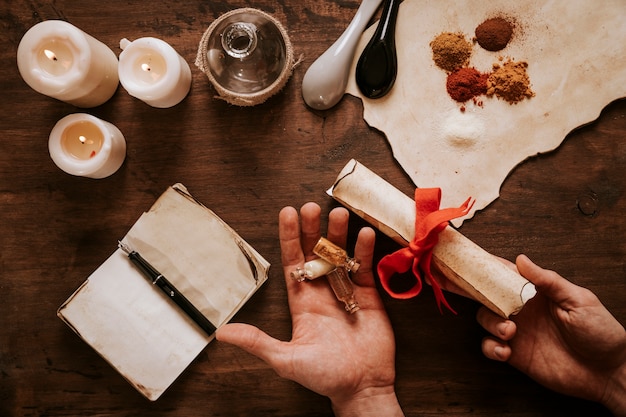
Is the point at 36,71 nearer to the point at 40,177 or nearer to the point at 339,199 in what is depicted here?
the point at 40,177

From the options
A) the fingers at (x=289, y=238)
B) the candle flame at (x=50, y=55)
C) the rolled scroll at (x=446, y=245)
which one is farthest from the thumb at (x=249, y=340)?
the candle flame at (x=50, y=55)

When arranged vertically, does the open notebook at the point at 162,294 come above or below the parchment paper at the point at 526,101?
below

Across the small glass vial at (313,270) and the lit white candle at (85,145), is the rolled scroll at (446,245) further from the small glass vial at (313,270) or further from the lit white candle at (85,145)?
the lit white candle at (85,145)

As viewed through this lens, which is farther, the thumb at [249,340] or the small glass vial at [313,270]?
the small glass vial at [313,270]

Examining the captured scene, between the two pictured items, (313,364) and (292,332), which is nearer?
(313,364)

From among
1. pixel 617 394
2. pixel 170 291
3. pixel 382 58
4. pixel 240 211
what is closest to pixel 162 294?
pixel 170 291

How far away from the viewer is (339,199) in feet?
2.63

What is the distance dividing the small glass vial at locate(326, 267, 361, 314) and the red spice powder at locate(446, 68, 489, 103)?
393 mm

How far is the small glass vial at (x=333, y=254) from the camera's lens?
0.79m

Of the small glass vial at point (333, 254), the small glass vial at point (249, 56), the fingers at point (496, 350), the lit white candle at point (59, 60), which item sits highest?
the small glass vial at point (249, 56)

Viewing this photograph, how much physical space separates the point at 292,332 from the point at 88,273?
417 millimetres

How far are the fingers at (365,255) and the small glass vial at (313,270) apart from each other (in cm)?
6

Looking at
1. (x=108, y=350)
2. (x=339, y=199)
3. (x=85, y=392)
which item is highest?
(x=339, y=199)

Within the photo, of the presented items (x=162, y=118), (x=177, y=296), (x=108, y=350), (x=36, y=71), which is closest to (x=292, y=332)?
(x=177, y=296)
